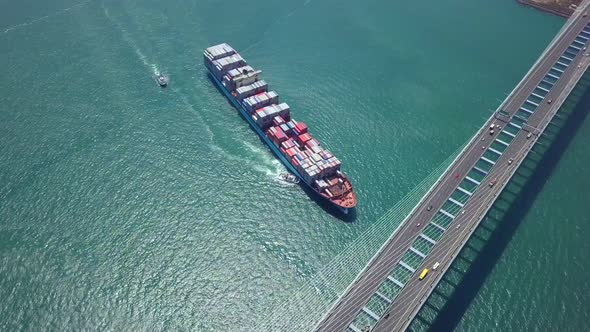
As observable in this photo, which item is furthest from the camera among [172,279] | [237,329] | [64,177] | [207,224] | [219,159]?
[219,159]

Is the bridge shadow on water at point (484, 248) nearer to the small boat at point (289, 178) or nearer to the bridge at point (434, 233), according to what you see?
the bridge at point (434, 233)

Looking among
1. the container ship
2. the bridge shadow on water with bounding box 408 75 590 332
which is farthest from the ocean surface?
the container ship

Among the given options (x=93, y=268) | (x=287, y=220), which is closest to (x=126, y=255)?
(x=93, y=268)

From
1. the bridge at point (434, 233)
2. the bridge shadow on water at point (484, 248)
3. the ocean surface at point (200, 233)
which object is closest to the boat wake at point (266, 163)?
the ocean surface at point (200, 233)

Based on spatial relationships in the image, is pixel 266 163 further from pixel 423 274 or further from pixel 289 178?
pixel 423 274

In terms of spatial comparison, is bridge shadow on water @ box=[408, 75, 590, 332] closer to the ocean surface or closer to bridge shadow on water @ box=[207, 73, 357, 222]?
the ocean surface

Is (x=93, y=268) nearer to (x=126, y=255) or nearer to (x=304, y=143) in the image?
(x=126, y=255)
